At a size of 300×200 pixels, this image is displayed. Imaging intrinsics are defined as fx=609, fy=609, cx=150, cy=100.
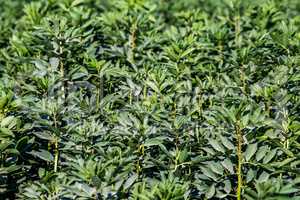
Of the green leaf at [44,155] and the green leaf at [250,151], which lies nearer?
the green leaf at [250,151]

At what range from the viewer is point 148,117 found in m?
2.87

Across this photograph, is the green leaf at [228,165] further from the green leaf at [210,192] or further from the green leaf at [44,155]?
the green leaf at [44,155]

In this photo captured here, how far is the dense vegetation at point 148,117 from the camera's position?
2.57 metres

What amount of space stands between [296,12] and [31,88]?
143 inches

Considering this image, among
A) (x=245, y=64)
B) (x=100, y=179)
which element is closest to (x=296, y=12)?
(x=245, y=64)

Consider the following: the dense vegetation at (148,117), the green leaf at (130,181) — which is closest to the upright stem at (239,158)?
the dense vegetation at (148,117)

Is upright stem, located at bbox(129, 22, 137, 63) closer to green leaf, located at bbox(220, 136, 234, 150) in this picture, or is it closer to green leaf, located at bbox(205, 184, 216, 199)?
green leaf, located at bbox(220, 136, 234, 150)

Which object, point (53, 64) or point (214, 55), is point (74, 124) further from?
point (214, 55)

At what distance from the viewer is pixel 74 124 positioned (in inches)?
113

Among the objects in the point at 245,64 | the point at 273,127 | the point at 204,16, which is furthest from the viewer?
the point at 204,16

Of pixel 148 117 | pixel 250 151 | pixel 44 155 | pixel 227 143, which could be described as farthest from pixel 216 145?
pixel 44 155

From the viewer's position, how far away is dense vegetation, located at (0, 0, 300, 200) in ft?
8.43

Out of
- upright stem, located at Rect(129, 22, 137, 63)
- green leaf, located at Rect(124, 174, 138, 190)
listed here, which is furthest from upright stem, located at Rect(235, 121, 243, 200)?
upright stem, located at Rect(129, 22, 137, 63)

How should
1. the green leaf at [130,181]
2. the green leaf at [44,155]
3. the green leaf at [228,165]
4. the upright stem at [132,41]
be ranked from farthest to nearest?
the upright stem at [132,41]
the green leaf at [44,155]
the green leaf at [228,165]
the green leaf at [130,181]
